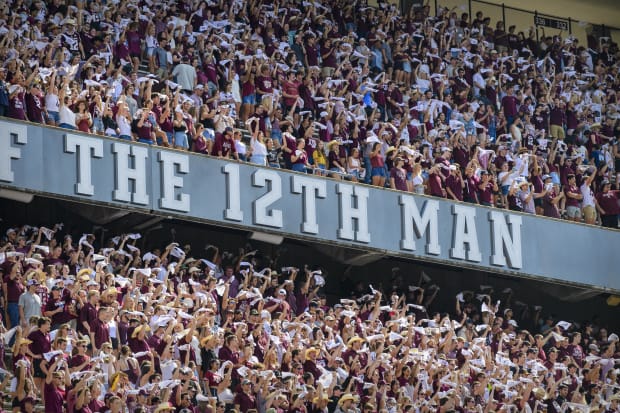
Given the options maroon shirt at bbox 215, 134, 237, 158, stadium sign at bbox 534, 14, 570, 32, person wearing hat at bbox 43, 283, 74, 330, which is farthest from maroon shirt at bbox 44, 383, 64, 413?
stadium sign at bbox 534, 14, 570, 32

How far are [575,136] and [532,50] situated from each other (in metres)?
4.08

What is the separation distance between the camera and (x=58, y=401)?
22.1 m

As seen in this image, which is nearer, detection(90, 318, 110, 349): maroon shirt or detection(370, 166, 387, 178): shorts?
detection(90, 318, 110, 349): maroon shirt

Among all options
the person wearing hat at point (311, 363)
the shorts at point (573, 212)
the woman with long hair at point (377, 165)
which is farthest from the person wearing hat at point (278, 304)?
the shorts at point (573, 212)

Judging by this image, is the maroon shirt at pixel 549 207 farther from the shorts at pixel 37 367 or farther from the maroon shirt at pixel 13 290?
the shorts at pixel 37 367

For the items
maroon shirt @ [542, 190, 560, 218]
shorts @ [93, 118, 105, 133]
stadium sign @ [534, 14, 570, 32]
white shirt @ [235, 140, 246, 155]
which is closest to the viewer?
shorts @ [93, 118, 105, 133]

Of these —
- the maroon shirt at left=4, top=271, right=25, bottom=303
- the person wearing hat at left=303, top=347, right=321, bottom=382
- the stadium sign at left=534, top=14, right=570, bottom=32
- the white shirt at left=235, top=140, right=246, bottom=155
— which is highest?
the stadium sign at left=534, top=14, right=570, bottom=32

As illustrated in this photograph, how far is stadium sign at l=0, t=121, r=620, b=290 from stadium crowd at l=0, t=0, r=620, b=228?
38cm

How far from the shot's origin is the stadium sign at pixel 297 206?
2761 centimetres

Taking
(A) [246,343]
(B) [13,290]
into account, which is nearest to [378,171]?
(A) [246,343]

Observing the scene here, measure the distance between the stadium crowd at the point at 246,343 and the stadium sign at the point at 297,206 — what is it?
78 cm

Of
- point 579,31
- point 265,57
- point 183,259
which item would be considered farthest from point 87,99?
point 579,31

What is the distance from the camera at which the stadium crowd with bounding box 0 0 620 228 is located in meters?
28.8

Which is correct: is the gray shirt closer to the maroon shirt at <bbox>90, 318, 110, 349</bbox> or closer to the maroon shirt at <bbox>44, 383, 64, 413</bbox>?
the maroon shirt at <bbox>90, 318, 110, 349</bbox>
